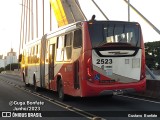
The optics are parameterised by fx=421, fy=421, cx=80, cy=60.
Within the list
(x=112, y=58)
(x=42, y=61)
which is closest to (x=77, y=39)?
(x=112, y=58)

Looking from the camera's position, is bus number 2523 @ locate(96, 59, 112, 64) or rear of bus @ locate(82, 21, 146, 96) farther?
bus number 2523 @ locate(96, 59, 112, 64)

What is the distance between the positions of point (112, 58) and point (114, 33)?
0.87m

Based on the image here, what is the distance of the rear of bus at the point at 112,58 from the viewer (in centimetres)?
1372

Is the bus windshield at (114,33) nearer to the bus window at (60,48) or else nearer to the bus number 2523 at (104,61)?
the bus number 2523 at (104,61)

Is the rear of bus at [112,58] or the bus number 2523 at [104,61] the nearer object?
the rear of bus at [112,58]

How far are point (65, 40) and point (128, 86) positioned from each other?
329cm

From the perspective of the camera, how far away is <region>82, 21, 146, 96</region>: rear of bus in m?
13.7

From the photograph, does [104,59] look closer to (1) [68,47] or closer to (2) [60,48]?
(1) [68,47]

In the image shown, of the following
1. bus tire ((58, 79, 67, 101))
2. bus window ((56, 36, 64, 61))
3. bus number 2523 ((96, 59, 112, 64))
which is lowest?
bus tire ((58, 79, 67, 101))

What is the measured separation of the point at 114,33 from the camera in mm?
14172

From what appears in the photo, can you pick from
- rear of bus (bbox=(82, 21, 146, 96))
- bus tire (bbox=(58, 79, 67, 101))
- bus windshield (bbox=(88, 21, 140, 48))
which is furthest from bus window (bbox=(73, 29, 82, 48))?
bus tire (bbox=(58, 79, 67, 101))

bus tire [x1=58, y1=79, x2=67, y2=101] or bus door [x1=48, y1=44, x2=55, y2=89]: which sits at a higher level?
bus door [x1=48, y1=44, x2=55, y2=89]

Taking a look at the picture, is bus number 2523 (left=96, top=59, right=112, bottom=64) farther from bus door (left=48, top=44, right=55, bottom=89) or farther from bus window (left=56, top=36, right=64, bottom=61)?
bus door (left=48, top=44, right=55, bottom=89)

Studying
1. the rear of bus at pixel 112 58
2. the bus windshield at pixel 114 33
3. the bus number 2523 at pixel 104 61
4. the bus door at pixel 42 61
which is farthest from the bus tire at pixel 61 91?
the bus door at pixel 42 61
